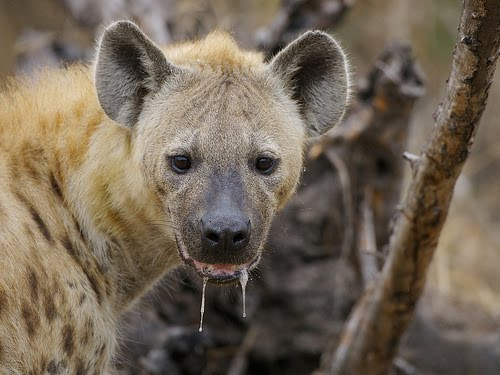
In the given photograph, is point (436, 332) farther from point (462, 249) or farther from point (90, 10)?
point (90, 10)

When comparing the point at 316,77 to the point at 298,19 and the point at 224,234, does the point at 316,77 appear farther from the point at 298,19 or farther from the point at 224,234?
the point at 298,19

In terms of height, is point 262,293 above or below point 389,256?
below

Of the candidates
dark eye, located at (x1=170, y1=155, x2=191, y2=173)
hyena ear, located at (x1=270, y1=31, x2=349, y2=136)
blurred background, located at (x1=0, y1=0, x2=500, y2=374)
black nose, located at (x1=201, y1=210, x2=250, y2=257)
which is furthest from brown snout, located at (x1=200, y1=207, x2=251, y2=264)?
blurred background, located at (x1=0, y1=0, x2=500, y2=374)

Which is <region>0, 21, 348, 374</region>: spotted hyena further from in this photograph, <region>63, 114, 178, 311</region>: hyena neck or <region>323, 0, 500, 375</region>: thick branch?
<region>323, 0, 500, 375</region>: thick branch

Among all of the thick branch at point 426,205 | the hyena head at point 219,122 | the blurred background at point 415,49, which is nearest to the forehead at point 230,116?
the hyena head at point 219,122

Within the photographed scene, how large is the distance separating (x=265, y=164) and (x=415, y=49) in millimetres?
5258

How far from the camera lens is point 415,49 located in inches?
301

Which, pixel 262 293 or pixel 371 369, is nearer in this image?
pixel 371 369

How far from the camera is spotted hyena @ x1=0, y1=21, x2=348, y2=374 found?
8.57 ft

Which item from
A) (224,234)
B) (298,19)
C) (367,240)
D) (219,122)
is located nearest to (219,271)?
(224,234)

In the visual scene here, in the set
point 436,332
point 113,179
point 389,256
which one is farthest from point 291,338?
point 113,179

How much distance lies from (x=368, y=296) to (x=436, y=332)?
105 centimetres

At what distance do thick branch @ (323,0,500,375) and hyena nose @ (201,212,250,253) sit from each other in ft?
2.51

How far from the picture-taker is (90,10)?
17.4 ft
